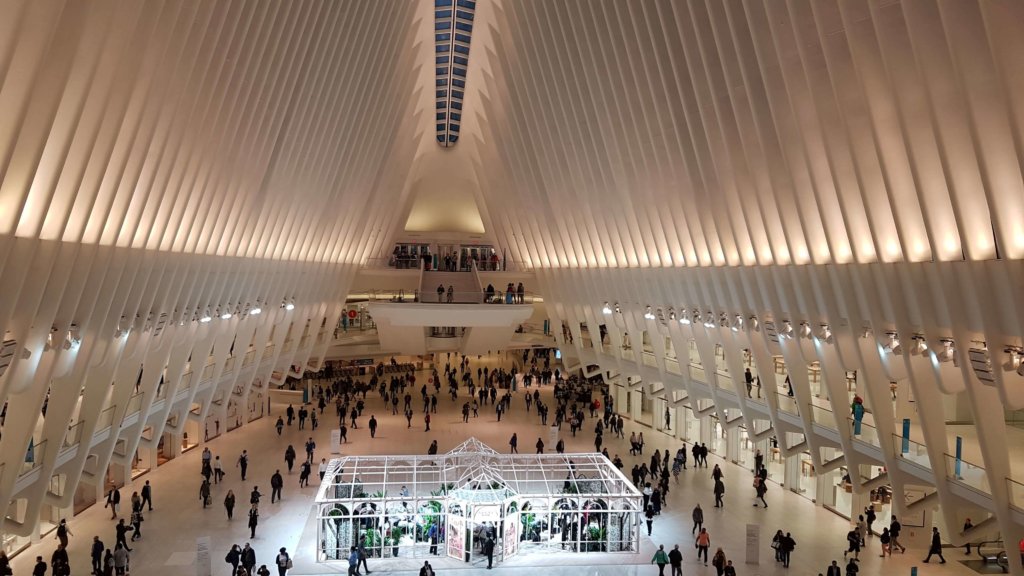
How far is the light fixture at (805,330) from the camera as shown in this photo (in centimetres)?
1524

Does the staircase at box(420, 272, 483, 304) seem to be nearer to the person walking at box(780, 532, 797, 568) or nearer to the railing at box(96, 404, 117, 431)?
the railing at box(96, 404, 117, 431)

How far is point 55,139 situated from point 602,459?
14.4m

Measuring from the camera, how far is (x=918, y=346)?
39.2 feet

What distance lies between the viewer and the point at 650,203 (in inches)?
783

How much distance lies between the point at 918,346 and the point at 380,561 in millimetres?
11570

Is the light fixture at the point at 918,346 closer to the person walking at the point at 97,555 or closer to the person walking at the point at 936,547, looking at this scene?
the person walking at the point at 936,547

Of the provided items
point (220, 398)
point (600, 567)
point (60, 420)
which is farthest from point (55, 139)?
point (220, 398)

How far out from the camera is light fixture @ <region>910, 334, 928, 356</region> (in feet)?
39.1

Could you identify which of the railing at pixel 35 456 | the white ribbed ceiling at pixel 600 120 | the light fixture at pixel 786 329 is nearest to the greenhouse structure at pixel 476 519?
the light fixture at pixel 786 329

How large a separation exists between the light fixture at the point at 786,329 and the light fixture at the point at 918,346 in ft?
11.9

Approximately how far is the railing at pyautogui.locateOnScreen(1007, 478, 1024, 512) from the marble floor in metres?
4.70

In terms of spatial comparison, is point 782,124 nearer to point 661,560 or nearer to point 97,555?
point 661,560

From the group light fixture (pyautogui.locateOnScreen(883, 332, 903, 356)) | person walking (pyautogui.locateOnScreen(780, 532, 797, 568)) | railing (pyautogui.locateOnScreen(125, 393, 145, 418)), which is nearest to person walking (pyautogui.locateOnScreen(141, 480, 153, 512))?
railing (pyautogui.locateOnScreen(125, 393, 145, 418))

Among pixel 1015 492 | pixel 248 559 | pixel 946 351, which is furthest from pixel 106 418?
pixel 1015 492
